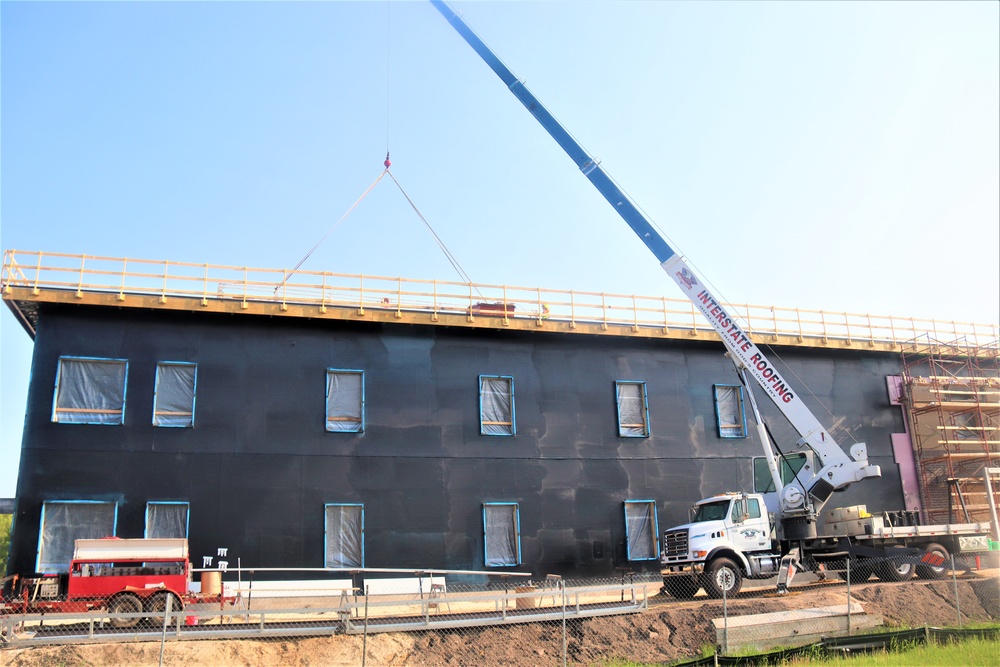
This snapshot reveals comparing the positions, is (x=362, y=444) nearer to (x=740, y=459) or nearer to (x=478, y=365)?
(x=478, y=365)

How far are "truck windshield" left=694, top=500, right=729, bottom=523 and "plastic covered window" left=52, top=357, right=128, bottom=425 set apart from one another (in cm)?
1714

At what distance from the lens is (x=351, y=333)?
27953 mm

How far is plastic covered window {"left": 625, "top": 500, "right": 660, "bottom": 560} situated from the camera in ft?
95.9

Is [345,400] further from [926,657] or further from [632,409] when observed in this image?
[926,657]

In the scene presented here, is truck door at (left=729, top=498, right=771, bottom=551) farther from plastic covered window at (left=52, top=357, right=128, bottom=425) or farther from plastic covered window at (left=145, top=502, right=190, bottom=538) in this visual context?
plastic covered window at (left=52, top=357, right=128, bottom=425)

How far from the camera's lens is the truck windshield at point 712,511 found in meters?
24.0

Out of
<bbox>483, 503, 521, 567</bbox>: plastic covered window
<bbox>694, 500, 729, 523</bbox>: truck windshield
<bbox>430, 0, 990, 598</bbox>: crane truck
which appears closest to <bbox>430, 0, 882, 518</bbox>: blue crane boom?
<bbox>430, 0, 990, 598</bbox>: crane truck

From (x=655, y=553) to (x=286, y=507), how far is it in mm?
12662

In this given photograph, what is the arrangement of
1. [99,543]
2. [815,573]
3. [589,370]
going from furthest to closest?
[589,370] < [815,573] < [99,543]

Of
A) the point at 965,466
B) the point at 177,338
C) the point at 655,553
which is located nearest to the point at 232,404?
the point at 177,338

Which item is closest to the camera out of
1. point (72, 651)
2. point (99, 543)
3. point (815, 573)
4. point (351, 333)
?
point (72, 651)

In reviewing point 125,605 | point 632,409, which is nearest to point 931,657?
point 632,409

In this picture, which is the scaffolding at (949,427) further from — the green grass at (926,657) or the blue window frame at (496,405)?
the green grass at (926,657)

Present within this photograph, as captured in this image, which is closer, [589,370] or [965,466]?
[589,370]
